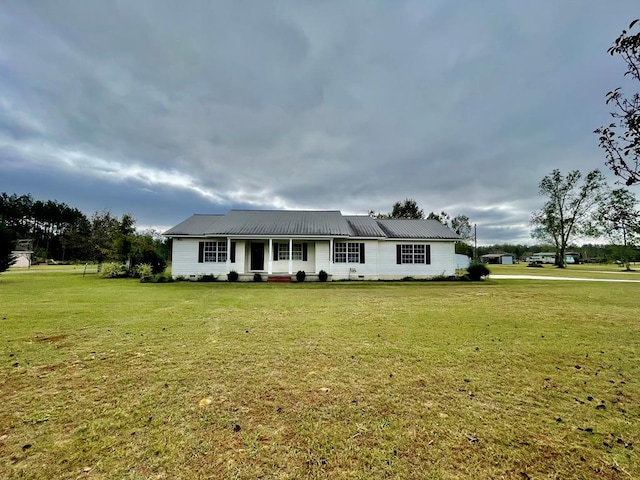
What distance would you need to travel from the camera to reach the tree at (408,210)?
44.5 meters

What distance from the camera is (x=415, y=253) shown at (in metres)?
20.7

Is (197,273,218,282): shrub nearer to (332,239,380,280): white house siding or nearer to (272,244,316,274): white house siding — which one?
(272,244,316,274): white house siding

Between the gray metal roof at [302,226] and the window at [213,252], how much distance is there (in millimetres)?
931

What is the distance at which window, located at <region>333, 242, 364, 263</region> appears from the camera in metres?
19.9

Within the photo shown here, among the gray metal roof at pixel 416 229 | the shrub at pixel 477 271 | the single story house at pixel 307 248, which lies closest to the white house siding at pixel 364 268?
the single story house at pixel 307 248

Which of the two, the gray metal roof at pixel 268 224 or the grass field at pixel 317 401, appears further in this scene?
the gray metal roof at pixel 268 224

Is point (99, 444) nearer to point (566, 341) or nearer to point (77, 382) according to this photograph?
point (77, 382)

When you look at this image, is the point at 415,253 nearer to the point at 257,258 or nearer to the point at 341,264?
the point at 341,264

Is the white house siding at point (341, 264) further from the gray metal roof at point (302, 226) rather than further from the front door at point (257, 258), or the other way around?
the gray metal roof at point (302, 226)

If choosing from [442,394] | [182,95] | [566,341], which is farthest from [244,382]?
Answer: [182,95]

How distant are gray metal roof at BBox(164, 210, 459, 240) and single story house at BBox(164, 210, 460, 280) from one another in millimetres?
66

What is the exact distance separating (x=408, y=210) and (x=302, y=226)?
2909 cm

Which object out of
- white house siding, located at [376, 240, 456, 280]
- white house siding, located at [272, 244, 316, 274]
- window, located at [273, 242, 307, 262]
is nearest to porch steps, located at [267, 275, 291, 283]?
white house siding, located at [272, 244, 316, 274]

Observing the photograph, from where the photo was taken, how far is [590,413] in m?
2.91
